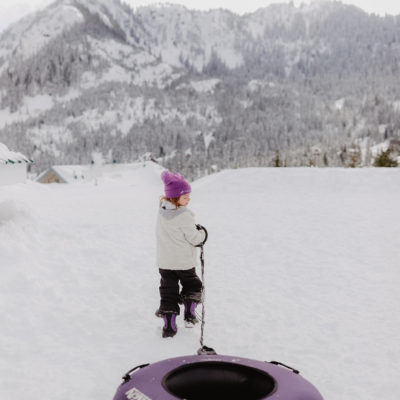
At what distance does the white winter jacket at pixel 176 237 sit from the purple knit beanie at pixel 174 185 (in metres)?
0.18

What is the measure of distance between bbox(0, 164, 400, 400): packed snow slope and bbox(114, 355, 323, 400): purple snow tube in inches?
51.0

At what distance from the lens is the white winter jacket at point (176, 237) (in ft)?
17.2

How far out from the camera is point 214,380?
3014 millimetres

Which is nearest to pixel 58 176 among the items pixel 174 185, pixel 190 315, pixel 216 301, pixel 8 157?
pixel 8 157

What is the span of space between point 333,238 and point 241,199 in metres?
9.37

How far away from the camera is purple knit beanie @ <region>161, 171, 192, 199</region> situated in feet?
16.9

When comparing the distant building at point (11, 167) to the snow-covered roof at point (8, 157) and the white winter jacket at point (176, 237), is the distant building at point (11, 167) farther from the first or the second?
the white winter jacket at point (176, 237)

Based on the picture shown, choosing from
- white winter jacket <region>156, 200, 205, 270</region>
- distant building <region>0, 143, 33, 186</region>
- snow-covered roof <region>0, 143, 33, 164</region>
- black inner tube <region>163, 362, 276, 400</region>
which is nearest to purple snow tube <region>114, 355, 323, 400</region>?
black inner tube <region>163, 362, 276, 400</region>

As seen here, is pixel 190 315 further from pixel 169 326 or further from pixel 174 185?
pixel 174 185

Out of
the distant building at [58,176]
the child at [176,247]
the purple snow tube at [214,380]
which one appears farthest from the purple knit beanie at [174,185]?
the distant building at [58,176]

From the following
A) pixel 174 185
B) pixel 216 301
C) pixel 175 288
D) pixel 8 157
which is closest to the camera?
pixel 174 185

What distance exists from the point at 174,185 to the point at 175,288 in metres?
1.37

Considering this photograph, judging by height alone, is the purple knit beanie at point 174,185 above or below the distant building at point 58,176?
above

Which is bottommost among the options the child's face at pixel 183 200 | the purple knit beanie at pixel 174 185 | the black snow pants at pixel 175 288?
the black snow pants at pixel 175 288
